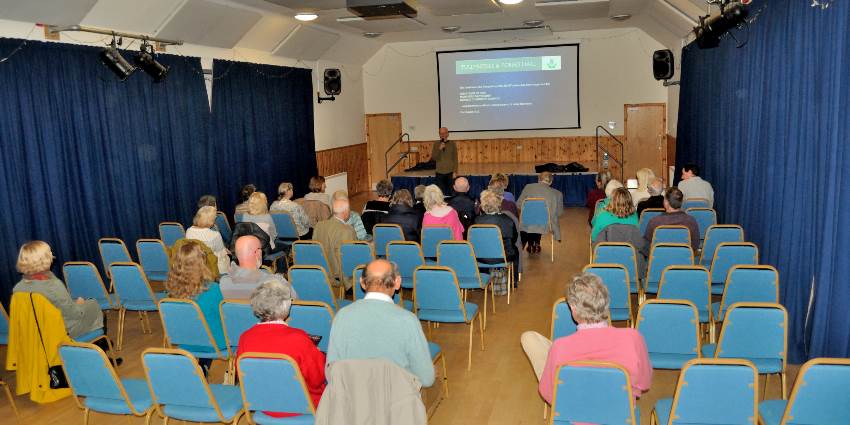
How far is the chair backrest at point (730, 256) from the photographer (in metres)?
5.46

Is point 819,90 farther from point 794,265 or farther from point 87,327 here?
point 87,327

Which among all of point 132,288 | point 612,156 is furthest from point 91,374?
point 612,156

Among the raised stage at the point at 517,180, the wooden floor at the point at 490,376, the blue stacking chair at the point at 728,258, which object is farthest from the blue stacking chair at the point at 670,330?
the raised stage at the point at 517,180

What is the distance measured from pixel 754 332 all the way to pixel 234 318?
A: 317 cm

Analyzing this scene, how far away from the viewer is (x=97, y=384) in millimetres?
3713

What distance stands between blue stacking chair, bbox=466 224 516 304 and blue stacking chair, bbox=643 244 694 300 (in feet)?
4.76

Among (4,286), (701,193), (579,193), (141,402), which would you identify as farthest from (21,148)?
(579,193)

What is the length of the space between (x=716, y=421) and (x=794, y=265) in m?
2.91

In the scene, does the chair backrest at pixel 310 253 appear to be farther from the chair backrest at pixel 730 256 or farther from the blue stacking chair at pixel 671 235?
the chair backrest at pixel 730 256

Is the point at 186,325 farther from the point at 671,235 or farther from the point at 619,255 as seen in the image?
the point at 671,235

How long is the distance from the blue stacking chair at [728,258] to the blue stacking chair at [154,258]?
200 inches

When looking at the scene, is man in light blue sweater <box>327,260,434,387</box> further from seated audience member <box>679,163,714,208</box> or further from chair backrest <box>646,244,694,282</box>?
seated audience member <box>679,163,714,208</box>

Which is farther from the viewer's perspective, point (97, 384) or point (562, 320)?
point (562, 320)

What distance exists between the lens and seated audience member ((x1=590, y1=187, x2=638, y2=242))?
20.6 feet
